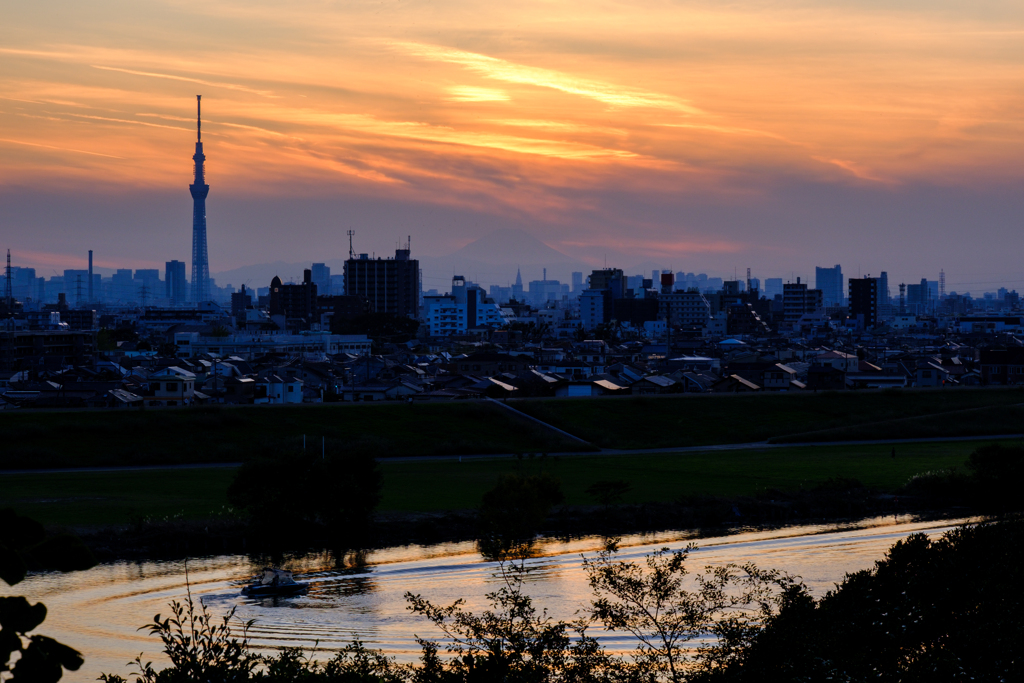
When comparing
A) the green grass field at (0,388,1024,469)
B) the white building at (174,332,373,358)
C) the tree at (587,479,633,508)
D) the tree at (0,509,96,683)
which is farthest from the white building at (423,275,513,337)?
the tree at (0,509,96,683)

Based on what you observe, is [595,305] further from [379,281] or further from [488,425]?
[488,425]

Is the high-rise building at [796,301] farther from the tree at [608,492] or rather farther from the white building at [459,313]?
the tree at [608,492]

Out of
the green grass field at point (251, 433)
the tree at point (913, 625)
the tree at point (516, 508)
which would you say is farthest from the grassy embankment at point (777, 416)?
the tree at point (913, 625)

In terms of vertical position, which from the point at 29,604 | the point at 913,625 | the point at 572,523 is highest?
the point at 29,604

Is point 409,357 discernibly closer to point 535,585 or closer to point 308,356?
point 308,356

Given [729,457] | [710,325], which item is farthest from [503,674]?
[710,325]

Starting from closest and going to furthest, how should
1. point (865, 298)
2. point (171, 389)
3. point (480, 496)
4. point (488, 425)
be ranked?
point (480, 496), point (488, 425), point (171, 389), point (865, 298)

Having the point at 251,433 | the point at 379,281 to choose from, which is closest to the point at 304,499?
the point at 251,433

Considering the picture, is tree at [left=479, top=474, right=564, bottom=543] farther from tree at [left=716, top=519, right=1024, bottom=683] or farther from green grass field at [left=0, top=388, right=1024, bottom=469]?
tree at [left=716, top=519, right=1024, bottom=683]
